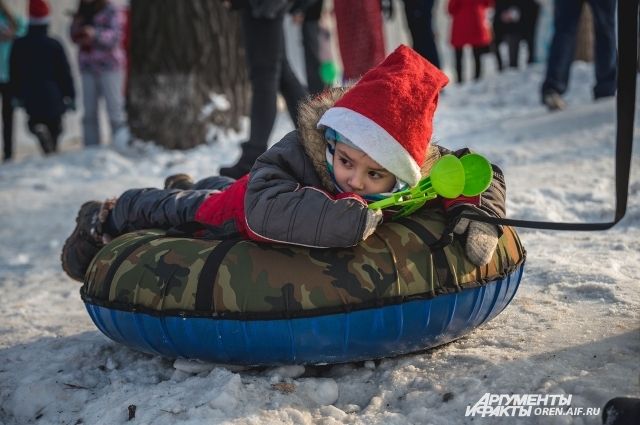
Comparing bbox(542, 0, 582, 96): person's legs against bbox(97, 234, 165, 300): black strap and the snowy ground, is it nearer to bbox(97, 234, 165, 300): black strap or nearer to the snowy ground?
the snowy ground

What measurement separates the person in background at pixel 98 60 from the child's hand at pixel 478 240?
18.8ft

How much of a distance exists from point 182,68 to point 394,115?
4.57 m

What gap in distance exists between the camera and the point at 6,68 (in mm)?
7793

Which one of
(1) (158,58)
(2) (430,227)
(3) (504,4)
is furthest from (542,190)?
Result: (3) (504,4)

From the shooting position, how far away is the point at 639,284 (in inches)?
106

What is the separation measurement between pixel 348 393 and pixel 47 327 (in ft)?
4.90

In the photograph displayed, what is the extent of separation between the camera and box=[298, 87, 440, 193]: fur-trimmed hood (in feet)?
7.88

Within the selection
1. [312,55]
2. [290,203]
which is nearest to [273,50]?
[312,55]

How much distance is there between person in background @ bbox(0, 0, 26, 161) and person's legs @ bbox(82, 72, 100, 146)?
0.79m

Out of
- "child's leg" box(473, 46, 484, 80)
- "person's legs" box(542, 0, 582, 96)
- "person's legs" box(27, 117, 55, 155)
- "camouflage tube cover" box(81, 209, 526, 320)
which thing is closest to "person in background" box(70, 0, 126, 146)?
"person's legs" box(27, 117, 55, 155)

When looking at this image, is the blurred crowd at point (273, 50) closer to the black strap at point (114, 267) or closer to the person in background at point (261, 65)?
the person in background at point (261, 65)

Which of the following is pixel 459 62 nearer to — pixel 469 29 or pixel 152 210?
pixel 469 29

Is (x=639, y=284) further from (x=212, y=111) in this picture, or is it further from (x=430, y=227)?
(x=212, y=111)

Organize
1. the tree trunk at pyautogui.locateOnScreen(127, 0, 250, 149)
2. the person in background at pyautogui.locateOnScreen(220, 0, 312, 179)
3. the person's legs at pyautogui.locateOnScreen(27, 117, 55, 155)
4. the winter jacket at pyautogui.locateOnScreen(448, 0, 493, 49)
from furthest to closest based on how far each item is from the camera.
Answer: the winter jacket at pyautogui.locateOnScreen(448, 0, 493, 49)
the person's legs at pyautogui.locateOnScreen(27, 117, 55, 155)
the tree trunk at pyautogui.locateOnScreen(127, 0, 250, 149)
the person in background at pyautogui.locateOnScreen(220, 0, 312, 179)
